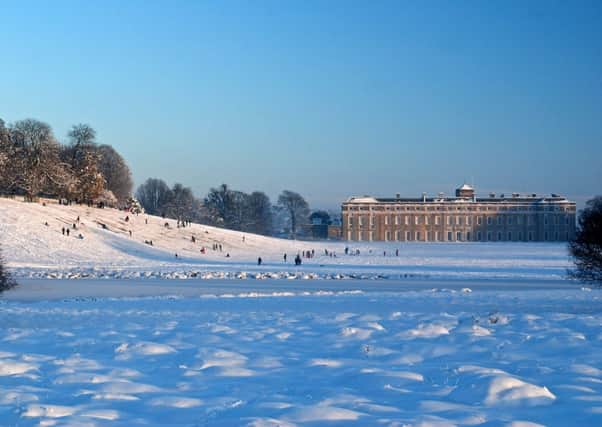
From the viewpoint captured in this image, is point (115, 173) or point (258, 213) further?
point (258, 213)

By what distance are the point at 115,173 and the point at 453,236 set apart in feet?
232

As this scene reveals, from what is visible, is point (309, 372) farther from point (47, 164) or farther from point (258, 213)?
point (258, 213)

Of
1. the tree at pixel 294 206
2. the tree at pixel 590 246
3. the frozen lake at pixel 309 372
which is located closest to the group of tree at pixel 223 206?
the tree at pixel 294 206

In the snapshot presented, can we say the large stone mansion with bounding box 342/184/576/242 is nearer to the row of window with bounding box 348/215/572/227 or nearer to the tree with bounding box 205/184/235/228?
the row of window with bounding box 348/215/572/227

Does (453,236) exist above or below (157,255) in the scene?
below

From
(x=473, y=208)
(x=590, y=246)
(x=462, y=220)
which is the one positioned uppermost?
(x=473, y=208)

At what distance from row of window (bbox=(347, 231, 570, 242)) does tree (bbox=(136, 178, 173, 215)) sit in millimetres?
39434

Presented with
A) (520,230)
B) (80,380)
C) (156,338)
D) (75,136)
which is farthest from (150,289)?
(520,230)

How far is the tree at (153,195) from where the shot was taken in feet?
386

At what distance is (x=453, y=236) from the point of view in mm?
139500

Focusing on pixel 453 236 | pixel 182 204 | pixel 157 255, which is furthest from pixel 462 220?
pixel 157 255

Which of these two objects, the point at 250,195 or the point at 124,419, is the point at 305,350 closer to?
the point at 124,419

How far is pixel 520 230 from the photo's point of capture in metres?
138

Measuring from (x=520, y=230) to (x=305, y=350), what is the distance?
13680 cm
